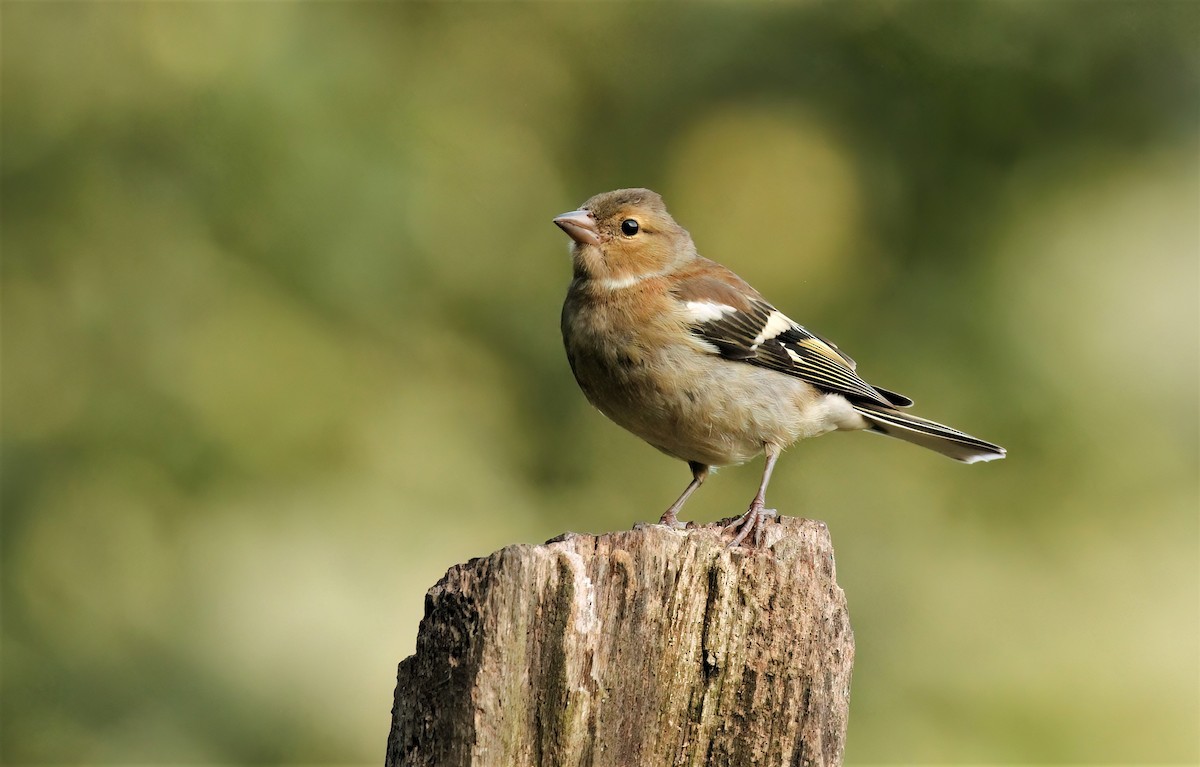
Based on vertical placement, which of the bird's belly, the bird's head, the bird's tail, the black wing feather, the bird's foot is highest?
the bird's head

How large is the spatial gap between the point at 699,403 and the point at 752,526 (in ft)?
4.30

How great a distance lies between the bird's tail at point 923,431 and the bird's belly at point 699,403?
50cm

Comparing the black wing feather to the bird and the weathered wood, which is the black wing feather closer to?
the bird

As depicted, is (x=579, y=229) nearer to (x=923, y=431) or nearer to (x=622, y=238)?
(x=622, y=238)

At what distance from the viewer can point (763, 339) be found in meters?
5.70

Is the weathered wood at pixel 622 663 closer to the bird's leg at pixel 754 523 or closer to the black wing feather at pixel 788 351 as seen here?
the bird's leg at pixel 754 523

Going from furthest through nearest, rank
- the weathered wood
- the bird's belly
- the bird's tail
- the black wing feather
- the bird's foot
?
the bird's tail
the black wing feather
the bird's belly
the bird's foot
the weathered wood

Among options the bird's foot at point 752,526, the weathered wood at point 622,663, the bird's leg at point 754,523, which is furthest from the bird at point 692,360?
the weathered wood at point 622,663

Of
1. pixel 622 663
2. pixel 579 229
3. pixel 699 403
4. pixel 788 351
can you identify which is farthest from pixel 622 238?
→ pixel 622 663

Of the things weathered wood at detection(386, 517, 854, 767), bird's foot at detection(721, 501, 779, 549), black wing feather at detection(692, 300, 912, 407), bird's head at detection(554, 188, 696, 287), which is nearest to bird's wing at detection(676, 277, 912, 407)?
black wing feather at detection(692, 300, 912, 407)

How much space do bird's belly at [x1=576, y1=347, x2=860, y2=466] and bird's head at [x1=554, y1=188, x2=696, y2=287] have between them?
57 cm

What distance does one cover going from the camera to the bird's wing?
5508mm

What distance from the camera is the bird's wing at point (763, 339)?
5508 mm

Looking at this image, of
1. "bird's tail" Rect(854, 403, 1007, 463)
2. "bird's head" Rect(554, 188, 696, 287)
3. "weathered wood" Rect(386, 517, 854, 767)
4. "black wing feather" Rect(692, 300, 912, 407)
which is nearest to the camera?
"weathered wood" Rect(386, 517, 854, 767)
